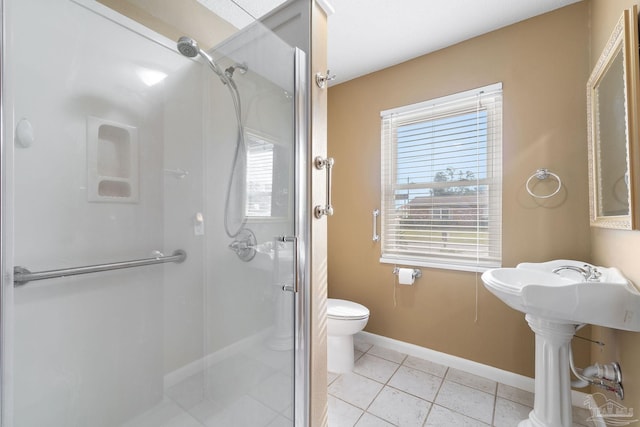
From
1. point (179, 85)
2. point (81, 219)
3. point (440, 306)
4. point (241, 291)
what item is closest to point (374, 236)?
point (440, 306)

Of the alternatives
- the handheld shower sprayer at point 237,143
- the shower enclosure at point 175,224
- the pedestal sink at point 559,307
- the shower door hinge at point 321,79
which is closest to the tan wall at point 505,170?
the pedestal sink at point 559,307

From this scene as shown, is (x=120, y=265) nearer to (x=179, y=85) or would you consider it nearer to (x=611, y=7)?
(x=179, y=85)

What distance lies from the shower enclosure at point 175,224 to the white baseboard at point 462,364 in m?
1.25

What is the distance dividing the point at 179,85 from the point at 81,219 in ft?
2.32

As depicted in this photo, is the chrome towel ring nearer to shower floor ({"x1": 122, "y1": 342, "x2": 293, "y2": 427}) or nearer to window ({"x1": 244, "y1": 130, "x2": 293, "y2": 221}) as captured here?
window ({"x1": 244, "y1": 130, "x2": 293, "y2": 221})

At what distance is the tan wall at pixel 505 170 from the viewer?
1.63m

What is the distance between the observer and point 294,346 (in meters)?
1.24

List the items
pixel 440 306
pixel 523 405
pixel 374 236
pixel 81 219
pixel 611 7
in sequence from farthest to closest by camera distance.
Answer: pixel 374 236, pixel 440 306, pixel 523 405, pixel 611 7, pixel 81 219

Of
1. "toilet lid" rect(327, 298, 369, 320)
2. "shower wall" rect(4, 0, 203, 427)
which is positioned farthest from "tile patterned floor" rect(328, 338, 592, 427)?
"shower wall" rect(4, 0, 203, 427)

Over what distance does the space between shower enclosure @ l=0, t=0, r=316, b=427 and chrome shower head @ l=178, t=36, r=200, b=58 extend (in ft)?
0.07

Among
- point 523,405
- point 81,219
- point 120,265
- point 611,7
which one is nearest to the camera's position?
point 81,219

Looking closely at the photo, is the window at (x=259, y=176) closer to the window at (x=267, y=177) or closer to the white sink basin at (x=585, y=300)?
the window at (x=267, y=177)

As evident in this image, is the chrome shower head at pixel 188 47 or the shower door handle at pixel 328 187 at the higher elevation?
the chrome shower head at pixel 188 47

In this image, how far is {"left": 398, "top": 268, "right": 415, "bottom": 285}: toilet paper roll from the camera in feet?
6.95
